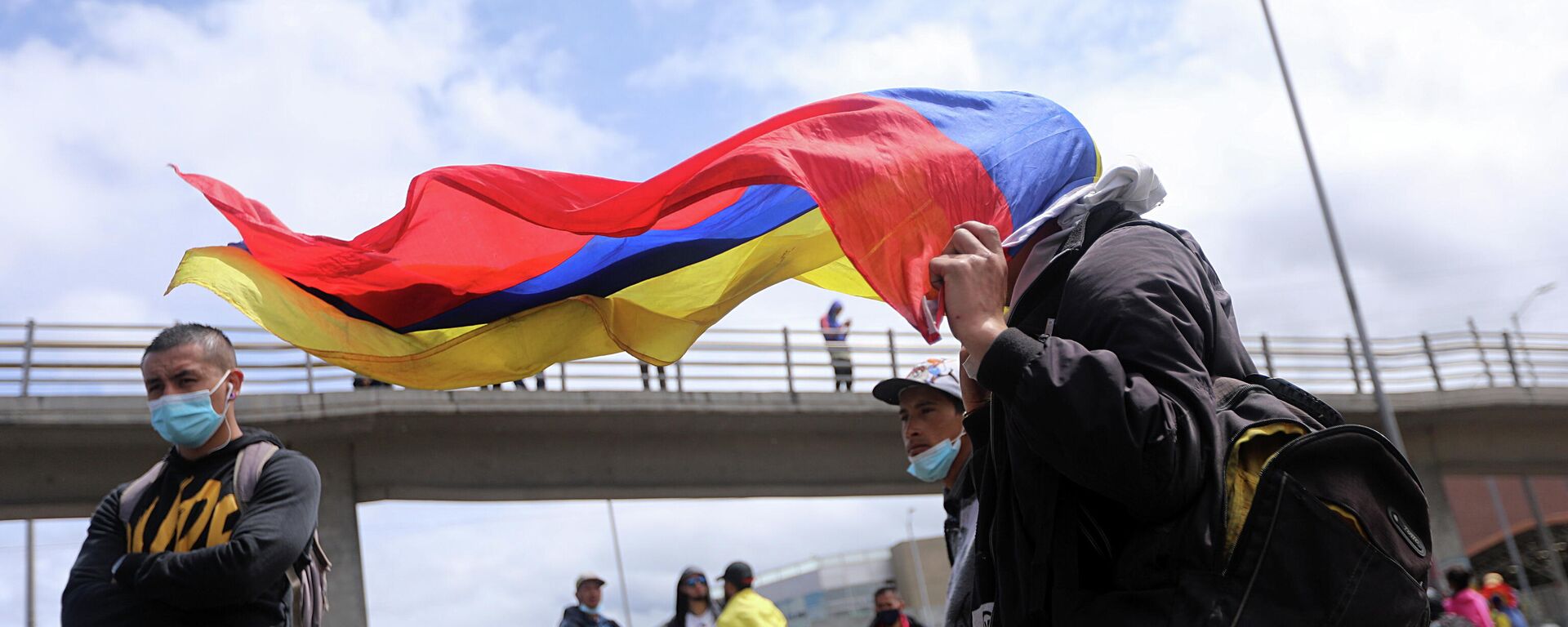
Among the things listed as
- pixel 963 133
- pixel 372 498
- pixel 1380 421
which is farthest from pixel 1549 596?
pixel 963 133

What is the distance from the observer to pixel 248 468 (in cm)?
384

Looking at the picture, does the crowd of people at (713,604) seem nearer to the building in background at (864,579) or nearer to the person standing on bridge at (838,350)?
the person standing on bridge at (838,350)

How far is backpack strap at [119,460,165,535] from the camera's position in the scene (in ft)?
12.8

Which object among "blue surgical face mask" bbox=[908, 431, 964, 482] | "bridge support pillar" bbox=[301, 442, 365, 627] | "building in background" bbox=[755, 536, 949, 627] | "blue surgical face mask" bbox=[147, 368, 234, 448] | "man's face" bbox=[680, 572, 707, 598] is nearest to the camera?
"blue surgical face mask" bbox=[147, 368, 234, 448]

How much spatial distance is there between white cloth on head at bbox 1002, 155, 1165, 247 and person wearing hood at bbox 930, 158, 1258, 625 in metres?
0.16

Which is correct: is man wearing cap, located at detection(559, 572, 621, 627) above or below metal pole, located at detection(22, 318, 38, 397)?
below

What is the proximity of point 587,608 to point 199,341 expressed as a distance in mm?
5723

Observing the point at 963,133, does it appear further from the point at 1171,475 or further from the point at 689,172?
the point at 1171,475

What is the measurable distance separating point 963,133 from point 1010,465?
1215 mm

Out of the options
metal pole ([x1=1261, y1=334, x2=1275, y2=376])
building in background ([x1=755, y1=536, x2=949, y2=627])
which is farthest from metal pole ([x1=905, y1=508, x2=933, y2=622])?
metal pole ([x1=1261, y1=334, x2=1275, y2=376])

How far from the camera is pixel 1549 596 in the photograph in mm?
45125

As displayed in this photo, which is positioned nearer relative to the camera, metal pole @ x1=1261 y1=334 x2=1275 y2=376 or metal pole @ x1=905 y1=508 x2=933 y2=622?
metal pole @ x1=1261 y1=334 x2=1275 y2=376

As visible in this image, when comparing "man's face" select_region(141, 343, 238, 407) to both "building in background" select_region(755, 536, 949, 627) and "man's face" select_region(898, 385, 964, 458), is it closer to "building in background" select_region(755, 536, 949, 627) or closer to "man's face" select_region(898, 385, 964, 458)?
"man's face" select_region(898, 385, 964, 458)

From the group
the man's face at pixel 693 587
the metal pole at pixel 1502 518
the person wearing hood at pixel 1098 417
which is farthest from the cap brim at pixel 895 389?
the metal pole at pixel 1502 518
